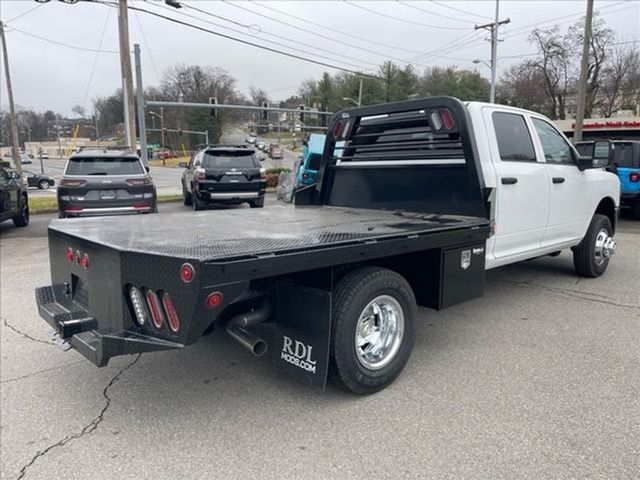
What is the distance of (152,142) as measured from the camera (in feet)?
323

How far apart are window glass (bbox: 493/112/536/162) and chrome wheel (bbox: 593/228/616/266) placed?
2.09 m

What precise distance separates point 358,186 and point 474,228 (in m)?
1.90

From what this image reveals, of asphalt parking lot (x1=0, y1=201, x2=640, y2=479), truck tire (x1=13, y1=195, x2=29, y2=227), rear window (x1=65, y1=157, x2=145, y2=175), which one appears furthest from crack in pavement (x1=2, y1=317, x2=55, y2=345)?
truck tire (x1=13, y1=195, x2=29, y2=227)

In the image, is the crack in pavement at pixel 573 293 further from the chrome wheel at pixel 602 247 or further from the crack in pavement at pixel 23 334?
the crack in pavement at pixel 23 334

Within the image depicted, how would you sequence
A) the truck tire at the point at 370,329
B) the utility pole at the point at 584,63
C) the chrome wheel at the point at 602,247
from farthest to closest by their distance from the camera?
the utility pole at the point at 584,63, the chrome wheel at the point at 602,247, the truck tire at the point at 370,329

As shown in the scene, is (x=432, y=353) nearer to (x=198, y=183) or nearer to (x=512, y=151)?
(x=512, y=151)

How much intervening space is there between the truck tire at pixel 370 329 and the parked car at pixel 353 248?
0.01 meters

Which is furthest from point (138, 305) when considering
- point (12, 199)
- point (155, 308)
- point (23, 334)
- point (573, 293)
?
point (12, 199)

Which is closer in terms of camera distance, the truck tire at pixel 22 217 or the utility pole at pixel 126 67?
the truck tire at pixel 22 217

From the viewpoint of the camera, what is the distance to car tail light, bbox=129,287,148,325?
2754mm

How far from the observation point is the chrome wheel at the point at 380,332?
3.40 meters

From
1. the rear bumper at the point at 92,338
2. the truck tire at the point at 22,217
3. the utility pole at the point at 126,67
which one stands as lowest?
the truck tire at the point at 22,217

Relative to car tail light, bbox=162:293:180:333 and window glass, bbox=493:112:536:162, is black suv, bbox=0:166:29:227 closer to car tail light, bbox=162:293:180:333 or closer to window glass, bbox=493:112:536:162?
car tail light, bbox=162:293:180:333

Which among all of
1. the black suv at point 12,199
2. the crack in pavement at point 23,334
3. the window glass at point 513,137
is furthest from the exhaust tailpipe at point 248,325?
the black suv at point 12,199
